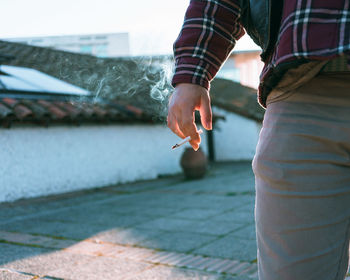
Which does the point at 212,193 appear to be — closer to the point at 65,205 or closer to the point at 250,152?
the point at 65,205

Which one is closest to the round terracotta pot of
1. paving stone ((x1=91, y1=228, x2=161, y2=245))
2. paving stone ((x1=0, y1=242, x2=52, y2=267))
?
paving stone ((x1=91, y1=228, x2=161, y2=245))

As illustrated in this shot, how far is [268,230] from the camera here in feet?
3.59

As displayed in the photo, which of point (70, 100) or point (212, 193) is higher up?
point (70, 100)

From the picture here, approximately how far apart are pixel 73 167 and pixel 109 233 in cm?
400

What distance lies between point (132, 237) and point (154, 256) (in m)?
0.78

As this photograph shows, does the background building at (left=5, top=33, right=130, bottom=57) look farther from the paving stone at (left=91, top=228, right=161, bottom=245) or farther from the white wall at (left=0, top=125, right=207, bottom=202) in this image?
the paving stone at (left=91, top=228, right=161, bottom=245)

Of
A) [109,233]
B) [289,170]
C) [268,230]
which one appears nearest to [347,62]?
[289,170]

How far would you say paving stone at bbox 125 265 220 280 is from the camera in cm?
277

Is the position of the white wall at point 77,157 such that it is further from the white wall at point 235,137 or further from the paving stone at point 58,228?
the white wall at point 235,137

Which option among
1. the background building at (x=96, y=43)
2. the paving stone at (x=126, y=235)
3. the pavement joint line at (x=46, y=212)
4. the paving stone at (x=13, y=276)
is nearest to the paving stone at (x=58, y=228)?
the paving stone at (x=126, y=235)

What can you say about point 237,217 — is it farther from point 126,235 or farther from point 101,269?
point 101,269

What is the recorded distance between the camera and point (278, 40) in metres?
1.13

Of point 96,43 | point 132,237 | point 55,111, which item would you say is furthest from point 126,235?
point 96,43

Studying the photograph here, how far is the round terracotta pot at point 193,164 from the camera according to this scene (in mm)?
9290
